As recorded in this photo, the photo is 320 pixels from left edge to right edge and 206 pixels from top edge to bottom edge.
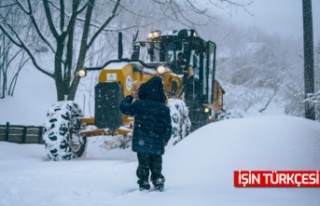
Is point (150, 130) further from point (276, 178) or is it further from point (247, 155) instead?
point (276, 178)

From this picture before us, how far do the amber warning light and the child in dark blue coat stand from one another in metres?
1.03

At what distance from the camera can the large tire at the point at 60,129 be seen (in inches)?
335

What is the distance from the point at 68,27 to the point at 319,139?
7731 mm

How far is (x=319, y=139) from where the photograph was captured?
5.77 metres

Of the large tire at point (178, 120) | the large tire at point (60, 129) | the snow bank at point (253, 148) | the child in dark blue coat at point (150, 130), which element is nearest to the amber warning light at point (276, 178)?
the snow bank at point (253, 148)

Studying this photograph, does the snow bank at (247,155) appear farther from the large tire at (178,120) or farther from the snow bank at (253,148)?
the large tire at (178,120)

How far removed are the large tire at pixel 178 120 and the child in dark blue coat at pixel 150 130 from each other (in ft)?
10.6

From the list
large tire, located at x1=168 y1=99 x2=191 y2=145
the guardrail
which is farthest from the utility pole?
the guardrail

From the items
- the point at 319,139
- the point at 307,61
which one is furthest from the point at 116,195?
the point at 307,61

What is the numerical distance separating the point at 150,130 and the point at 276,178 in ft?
5.66

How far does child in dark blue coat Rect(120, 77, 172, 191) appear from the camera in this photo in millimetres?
5273

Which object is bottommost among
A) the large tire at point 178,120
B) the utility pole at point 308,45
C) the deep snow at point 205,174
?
the deep snow at point 205,174

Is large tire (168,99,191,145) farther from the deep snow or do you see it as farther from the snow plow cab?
the deep snow

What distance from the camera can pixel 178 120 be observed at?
345 inches
